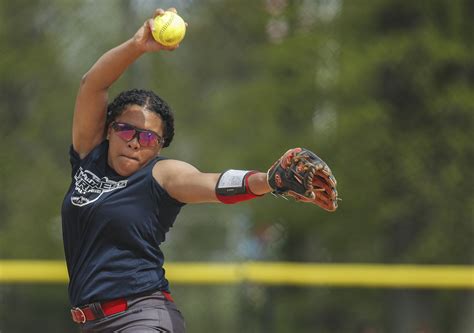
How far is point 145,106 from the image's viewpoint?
143 inches

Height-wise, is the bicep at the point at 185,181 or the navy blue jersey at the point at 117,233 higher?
the bicep at the point at 185,181

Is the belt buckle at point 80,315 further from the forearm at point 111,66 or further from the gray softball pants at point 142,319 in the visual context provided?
the forearm at point 111,66

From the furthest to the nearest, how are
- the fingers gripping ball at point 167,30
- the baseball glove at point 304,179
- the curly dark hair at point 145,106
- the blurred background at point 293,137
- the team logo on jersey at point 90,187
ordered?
the blurred background at point 293,137 < the curly dark hair at point 145,106 < the team logo on jersey at point 90,187 < the fingers gripping ball at point 167,30 < the baseball glove at point 304,179

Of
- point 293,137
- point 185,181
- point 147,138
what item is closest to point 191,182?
point 185,181

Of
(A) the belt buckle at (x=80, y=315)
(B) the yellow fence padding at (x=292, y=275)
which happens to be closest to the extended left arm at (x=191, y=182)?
(A) the belt buckle at (x=80, y=315)

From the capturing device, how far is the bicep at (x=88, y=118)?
12.2 ft

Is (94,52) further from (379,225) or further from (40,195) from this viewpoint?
(379,225)

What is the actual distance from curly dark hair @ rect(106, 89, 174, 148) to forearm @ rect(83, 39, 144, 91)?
94mm

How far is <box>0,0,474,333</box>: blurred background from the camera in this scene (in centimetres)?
920

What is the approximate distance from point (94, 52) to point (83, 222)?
7.63m

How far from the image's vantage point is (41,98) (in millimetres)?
10945

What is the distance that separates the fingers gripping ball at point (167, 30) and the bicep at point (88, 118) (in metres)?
0.42

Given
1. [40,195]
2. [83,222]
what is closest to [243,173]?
[83,222]

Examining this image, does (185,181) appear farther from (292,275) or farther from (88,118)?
(292,275)
